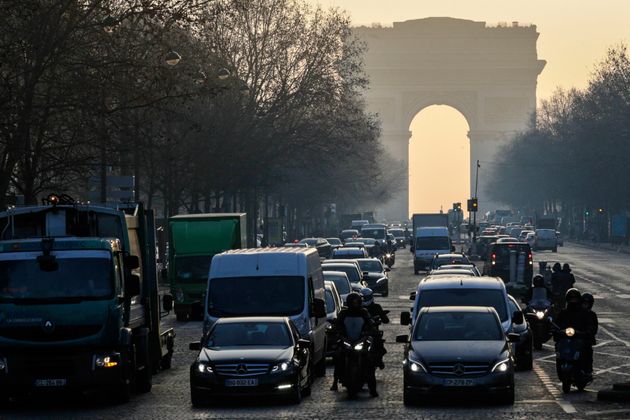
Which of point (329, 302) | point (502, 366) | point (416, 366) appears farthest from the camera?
point (329, 302)

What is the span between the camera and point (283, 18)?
78.0 metres

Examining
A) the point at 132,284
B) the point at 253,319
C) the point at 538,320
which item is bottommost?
the point at 538,320

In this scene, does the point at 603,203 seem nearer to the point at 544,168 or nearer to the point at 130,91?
the point at 544,168

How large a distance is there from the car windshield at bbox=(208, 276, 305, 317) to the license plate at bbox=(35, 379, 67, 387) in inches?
142

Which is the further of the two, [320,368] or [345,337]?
[320,368]

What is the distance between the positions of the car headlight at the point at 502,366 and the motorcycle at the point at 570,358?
201 cm

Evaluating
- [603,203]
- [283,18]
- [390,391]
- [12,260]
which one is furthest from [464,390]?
[603,203]

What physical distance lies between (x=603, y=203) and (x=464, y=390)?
103m

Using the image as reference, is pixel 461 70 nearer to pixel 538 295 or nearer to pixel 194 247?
pixel 194 247

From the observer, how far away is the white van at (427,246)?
3017 inches

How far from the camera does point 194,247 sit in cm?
4622

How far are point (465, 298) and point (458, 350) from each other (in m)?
4.44

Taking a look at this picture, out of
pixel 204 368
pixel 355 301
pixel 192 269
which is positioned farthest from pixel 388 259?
pixel 204 368

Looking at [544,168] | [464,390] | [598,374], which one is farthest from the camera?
[544,168]
